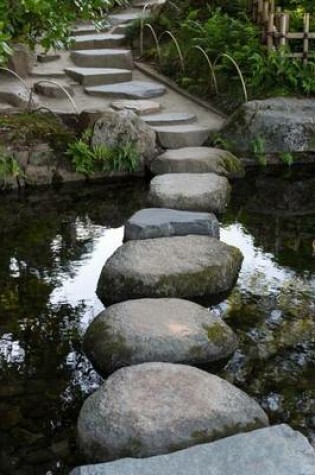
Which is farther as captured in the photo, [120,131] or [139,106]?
[139,106]

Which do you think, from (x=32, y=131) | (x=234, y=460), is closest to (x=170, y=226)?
(x=32, y=131)

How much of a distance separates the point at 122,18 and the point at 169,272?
41.4ft

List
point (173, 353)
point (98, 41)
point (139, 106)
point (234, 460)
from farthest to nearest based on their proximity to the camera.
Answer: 1. point (98, 41)
2. point (139, 106)
3. point (173, 353)
4. point (234, 460)

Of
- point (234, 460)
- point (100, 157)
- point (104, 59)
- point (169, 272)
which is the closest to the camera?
point (234, 460)

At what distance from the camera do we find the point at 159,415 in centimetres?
437

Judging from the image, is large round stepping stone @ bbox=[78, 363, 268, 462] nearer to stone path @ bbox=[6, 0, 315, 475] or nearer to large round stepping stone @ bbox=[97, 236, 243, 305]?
stone path @ bbox=[6, 0, 315, 475]

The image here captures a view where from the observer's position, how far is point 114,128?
1059 centimetres

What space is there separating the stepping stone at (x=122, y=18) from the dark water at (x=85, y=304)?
8.36m

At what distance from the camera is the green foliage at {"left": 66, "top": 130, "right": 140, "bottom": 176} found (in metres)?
10.3

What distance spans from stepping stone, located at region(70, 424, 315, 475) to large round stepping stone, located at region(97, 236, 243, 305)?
2.61 meters

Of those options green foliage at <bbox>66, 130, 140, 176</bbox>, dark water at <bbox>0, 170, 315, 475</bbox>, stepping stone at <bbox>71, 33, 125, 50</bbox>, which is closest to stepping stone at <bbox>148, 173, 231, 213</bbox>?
dark water at <bbox>0, 170, 315, 475</bbox>

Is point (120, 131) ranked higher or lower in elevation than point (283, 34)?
lower

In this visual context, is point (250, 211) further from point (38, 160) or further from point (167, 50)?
point (167, 50)

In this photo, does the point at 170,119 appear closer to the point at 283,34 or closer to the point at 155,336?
the point at 283,34
